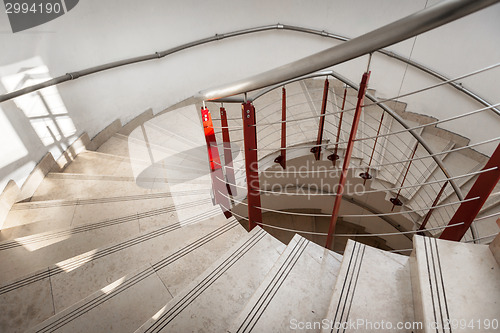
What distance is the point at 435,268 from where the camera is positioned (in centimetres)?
101

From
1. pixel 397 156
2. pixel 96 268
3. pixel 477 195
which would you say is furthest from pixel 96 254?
pixel 397 156

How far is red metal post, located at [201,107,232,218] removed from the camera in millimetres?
1486

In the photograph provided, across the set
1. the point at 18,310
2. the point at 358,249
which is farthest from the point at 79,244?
the point at 358,249

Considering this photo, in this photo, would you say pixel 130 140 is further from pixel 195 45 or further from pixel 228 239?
pixel 228 239

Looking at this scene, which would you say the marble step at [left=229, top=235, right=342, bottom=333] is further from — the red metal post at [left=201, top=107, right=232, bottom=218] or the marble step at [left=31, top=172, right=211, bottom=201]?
the marble step at [left=31, top=172, right=211, bottom=201]

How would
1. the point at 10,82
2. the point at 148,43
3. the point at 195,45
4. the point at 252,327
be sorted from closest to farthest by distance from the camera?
the point at 252,327 < the point at 10,82 < the point at 148,43 < the point at 195,45

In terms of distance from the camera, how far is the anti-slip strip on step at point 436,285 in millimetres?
879

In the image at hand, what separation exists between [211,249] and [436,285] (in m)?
1.02

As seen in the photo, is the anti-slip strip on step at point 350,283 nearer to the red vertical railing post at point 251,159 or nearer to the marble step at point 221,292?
the marble step at point 221,292

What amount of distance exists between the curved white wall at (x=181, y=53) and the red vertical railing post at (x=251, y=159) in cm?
165

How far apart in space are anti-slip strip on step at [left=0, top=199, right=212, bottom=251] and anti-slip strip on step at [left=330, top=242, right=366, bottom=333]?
1.03 metres

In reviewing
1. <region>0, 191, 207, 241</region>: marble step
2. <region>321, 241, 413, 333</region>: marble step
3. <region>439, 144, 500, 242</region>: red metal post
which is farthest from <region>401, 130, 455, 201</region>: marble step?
<region>0, 191, 207, 241</region>: marble step

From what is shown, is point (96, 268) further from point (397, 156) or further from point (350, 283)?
point (397, 156)

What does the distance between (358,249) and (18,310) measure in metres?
1.55
